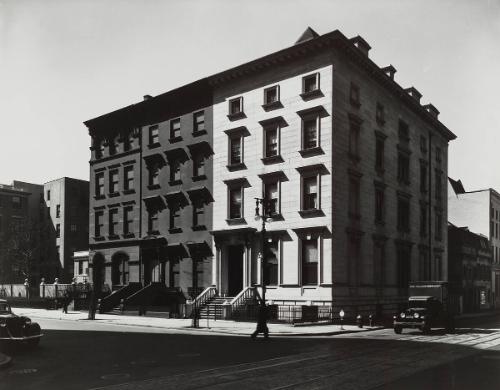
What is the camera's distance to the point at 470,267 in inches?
2126

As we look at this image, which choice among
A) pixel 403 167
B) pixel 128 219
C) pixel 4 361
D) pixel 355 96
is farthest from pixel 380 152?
pixel 4 361

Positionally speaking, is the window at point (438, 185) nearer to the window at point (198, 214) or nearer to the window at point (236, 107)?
the window at point (236, 107)

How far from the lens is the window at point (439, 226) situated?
151ft

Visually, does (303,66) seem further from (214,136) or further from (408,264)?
(408,264)

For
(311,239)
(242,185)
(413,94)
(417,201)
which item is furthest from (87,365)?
(413,94)

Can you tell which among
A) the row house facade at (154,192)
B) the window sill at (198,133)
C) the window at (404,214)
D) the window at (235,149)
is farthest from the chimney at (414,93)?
the window sill at (198,133)

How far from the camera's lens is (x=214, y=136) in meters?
37.0

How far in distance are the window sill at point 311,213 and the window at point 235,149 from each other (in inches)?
252

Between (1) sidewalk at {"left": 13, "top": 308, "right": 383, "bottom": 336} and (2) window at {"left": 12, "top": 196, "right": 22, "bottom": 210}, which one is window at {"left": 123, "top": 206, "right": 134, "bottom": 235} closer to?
(1) sidewalk at {"left": 13, "top": 308, "right": 383, "bottom": 336}

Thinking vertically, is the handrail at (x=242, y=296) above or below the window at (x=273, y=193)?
below

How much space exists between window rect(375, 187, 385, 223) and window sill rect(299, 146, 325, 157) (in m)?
6.70

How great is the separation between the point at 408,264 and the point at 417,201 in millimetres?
5532

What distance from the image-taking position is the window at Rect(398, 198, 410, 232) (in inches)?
1547

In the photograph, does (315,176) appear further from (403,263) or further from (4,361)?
(4,361)
